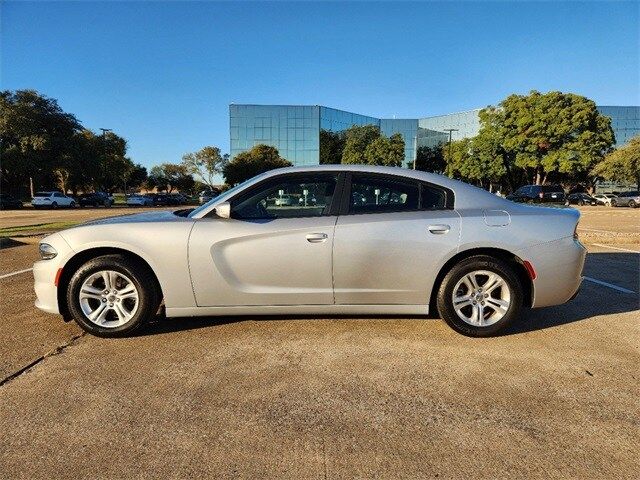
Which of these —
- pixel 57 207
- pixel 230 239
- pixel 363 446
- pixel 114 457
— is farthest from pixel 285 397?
pixel 57 207

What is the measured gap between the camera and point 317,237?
332 cm

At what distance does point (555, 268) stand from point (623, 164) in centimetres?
4523

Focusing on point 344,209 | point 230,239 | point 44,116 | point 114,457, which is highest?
point 44,116

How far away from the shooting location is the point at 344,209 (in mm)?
3465

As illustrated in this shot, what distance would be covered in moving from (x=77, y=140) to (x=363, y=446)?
45.4m

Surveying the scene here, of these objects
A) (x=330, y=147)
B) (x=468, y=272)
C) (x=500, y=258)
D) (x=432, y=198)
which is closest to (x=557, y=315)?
(x=500, y=258)

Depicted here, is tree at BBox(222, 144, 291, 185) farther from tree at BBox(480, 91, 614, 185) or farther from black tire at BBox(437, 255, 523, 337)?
black tire at BBox(437, 255, 523, 337)

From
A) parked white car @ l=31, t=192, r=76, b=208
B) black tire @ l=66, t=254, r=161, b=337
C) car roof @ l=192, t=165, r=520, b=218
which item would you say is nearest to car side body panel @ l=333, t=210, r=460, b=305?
car roof @ l=192, t=165, r=520, b=218

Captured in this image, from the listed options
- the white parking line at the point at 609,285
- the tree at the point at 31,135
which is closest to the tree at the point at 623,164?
the white parking line at the point at 609,285

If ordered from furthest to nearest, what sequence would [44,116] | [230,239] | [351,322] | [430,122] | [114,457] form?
[430,122]
[44,116]
[351,322]
[230,239]
[114,457]

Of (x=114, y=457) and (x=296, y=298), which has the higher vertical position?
(x=296, y=298)

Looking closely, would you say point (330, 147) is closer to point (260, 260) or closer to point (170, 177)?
point (170, 177)

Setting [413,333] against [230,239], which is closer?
[230,239]

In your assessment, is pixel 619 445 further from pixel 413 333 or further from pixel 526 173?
pixel 526 173
